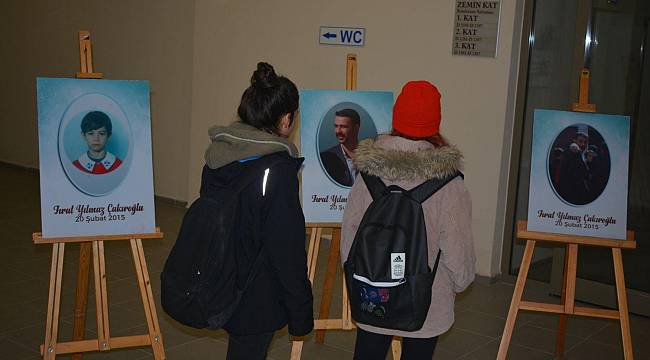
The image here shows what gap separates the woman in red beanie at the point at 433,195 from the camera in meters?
2.48

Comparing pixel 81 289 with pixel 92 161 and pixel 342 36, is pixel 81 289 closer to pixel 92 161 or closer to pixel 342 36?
pixel 92 161

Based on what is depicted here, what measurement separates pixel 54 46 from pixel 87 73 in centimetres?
584

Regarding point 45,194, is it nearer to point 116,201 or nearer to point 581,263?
point 116,201

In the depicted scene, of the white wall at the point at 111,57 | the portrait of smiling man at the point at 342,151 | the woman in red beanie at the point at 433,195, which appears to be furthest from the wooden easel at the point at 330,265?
the white wall at the point at 111,57

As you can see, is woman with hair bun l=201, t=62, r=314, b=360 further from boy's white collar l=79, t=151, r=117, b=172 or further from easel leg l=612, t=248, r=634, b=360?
easel leg l=612, t=248, r=634, b=360

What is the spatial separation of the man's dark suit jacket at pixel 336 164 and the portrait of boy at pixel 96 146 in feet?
3.37

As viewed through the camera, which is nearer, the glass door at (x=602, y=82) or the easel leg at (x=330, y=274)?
the easel leg at (x=330, y=274)

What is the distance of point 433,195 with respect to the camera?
248 centimetres

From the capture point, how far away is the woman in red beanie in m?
2.48

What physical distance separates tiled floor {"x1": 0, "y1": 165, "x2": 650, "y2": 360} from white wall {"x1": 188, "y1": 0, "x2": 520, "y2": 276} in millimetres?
769

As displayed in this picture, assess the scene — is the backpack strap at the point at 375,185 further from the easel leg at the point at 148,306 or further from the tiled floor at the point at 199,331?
the tiled floor at the point at 199,331

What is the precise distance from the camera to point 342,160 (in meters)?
3.86

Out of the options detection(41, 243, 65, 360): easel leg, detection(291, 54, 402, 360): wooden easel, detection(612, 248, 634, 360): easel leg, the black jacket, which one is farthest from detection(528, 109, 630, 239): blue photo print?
detection(41, 243, 65, 360): easel leg

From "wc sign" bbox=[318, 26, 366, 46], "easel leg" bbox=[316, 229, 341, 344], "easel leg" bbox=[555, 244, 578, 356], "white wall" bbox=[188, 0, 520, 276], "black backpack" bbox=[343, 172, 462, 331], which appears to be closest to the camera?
"black backpack" bbox=[343, 172, 462, 331]
